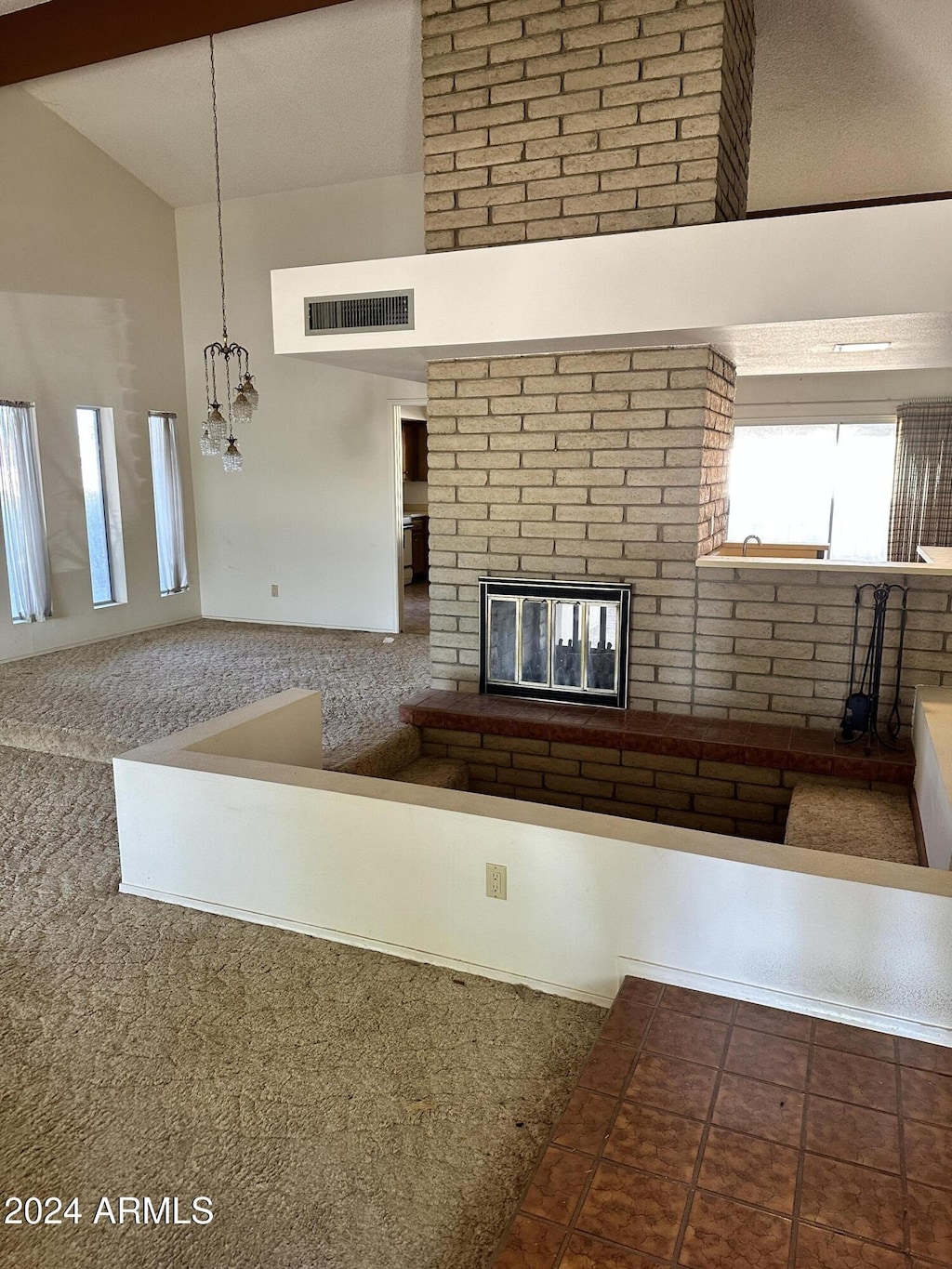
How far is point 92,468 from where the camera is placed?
670 centimetres

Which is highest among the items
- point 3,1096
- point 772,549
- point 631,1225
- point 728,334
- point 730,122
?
point 730,122

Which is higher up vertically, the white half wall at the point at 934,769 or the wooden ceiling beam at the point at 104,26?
the wooden ceiling beam at the point at 104,26

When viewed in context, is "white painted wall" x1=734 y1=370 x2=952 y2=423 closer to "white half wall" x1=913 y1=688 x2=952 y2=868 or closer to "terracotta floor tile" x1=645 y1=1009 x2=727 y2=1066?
"white half wall" x1=913 y1=688 x2=952 y2=868

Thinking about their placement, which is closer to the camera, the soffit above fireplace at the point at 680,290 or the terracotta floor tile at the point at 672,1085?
the terracotta floor tile at the point at 672,1085

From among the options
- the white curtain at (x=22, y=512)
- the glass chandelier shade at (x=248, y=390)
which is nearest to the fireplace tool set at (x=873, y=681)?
the glass chandelier shade at (x=248, y=390)

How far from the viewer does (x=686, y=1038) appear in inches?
84.2

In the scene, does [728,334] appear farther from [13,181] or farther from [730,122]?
[13,181]

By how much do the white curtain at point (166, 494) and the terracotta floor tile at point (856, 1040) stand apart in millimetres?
6387

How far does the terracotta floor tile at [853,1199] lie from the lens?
1586 millimetres

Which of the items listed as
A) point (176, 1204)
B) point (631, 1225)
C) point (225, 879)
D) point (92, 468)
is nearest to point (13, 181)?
point (92, 468)

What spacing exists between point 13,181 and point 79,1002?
5566 millimetres

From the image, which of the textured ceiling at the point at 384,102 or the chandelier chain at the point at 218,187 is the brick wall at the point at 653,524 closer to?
the textured ceiling at the point at 384,102

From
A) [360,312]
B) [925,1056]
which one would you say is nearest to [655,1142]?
[925,1056]

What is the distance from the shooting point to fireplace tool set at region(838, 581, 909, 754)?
12.6ft
